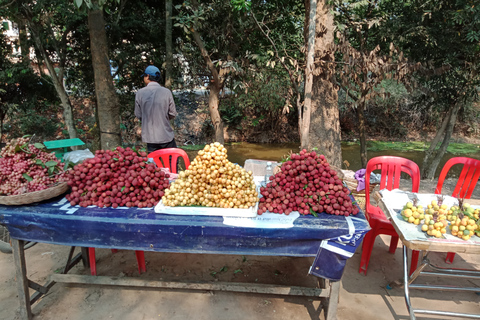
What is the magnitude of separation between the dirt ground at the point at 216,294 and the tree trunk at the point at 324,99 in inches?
105

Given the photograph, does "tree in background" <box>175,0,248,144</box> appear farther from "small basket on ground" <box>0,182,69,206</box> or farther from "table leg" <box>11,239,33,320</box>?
"table leg" <box>11,239,33,320</box>

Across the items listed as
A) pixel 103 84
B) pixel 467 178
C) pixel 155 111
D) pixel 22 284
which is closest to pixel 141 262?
pixel 22 284

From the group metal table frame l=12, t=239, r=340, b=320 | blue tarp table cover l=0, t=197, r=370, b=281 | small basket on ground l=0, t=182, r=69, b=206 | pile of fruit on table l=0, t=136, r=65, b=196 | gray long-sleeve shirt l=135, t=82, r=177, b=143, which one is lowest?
metal table frame l=12, t=239, r=340, b=320

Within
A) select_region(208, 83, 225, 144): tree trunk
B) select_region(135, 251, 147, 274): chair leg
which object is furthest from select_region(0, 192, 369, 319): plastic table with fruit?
select_region(208, 83, 225, 144): tree trunk

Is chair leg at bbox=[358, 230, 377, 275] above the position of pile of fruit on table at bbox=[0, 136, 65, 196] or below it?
below

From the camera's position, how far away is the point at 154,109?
409 cm

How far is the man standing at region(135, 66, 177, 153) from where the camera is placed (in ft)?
13.4

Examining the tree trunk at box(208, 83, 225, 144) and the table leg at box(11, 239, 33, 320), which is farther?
the tree trunk at box(208, 83, 225, 144)

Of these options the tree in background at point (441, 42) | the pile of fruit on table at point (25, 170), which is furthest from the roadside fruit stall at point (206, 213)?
the tree in background at point (441, 42)

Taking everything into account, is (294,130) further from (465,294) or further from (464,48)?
(465,294)

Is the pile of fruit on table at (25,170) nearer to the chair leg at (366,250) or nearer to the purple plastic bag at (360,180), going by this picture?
the chair leg at (366,250)

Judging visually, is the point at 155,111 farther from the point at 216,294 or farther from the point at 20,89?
the point at 20,89

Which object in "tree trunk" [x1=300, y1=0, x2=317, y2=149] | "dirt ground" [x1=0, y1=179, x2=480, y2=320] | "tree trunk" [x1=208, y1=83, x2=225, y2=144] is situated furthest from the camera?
"tree trunk" [x1=208, y1=83, x2=225, y2=144]

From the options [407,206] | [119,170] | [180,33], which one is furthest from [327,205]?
[180,33]
